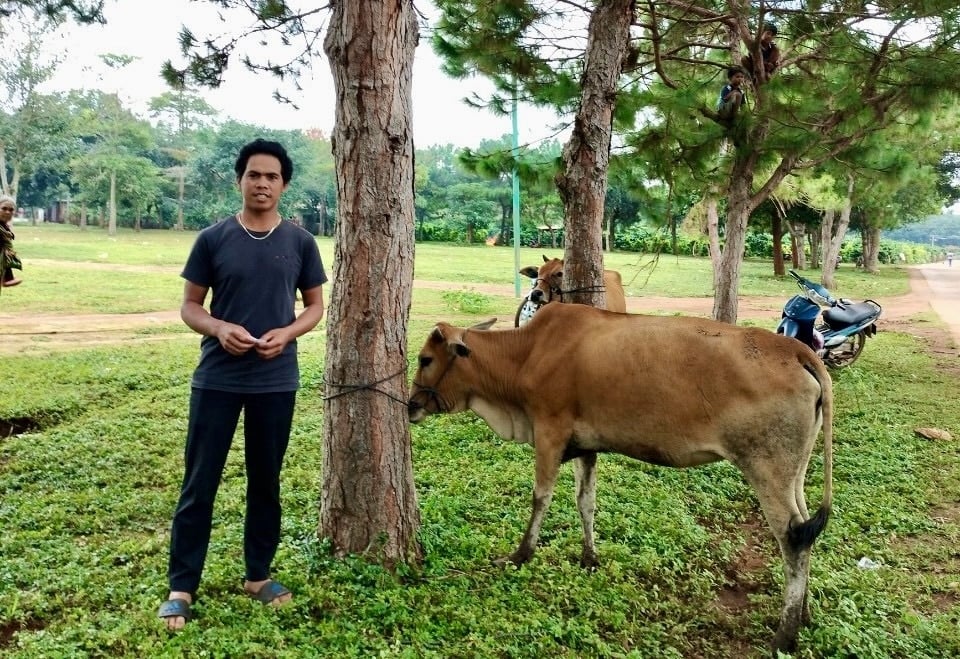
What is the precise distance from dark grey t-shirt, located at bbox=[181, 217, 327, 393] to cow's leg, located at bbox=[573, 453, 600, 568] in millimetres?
1890

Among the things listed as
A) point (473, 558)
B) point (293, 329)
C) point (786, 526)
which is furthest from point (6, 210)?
point (786, 526)

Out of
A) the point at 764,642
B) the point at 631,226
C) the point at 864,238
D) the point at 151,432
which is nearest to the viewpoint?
the point at 764,642

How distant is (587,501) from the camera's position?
4.37 meters

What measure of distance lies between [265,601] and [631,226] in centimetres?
5003

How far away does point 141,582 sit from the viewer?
12.1 feet

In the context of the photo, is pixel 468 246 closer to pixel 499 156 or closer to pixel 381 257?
pixel 499 156

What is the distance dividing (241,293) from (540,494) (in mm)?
1970

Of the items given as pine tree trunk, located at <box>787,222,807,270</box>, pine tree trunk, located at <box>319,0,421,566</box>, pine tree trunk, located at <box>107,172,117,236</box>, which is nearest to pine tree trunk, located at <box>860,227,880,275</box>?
pine tree trunk, located at <box>787,222,807,270</box>

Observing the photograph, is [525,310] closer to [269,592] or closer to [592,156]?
[592,156]

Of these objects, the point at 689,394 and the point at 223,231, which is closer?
the point at 223,231

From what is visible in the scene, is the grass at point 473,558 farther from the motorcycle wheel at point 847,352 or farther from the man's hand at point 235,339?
the motorcycle wheel at point 847,352

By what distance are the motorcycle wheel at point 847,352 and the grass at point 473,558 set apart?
2.56 m

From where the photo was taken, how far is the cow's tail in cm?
358

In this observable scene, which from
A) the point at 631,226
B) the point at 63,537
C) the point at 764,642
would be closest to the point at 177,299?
the point at 63,537
